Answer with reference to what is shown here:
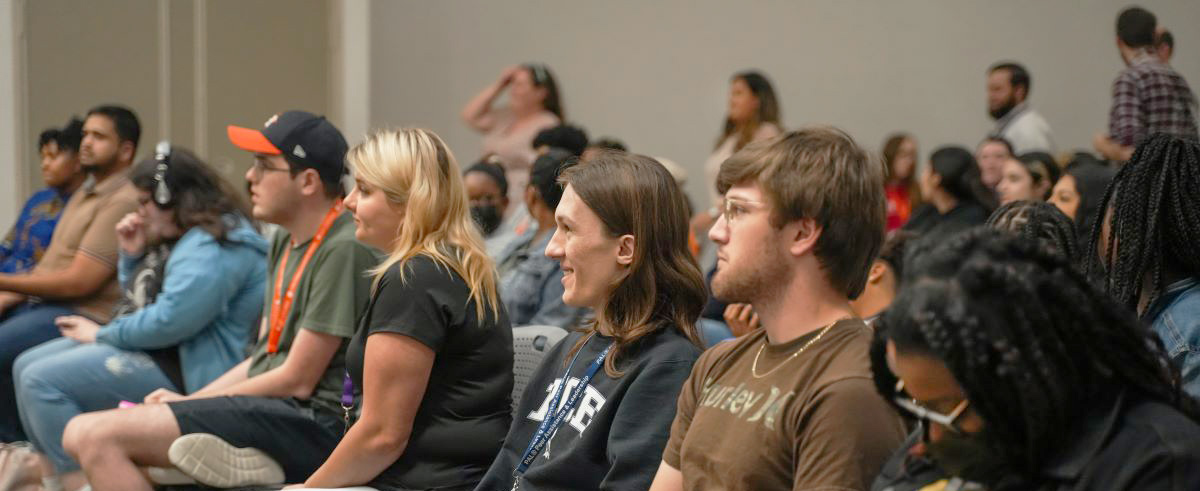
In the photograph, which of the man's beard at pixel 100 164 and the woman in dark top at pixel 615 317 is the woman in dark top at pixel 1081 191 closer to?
the woman in dark top at pixel 615 317

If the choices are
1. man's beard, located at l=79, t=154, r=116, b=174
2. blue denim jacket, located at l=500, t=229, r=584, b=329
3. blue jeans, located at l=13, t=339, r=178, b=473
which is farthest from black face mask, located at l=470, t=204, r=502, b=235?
blue jeans, located at l=13, t=339, r=178, b=473

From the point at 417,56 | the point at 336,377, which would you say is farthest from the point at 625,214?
the point at 417,56

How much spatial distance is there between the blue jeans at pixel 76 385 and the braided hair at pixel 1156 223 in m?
2.84

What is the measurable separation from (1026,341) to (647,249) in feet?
3.47

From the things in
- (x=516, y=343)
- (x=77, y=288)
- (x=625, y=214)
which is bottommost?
(x=77, y=288)

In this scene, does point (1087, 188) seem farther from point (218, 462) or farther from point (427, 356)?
point (218, 462)

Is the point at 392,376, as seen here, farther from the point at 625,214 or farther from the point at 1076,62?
the point at 1076,62

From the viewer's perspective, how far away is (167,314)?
12.4ft

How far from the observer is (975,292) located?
143 centimetres

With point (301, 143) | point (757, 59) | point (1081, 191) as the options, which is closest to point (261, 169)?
point (301, 143)

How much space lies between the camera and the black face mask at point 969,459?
4.76 feet

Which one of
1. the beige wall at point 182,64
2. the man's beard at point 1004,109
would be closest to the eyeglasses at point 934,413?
the man's beard at point 1004,109

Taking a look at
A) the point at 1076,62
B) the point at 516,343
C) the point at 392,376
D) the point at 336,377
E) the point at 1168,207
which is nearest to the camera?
the point at 1168,207

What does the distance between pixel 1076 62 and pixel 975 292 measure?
6678mm
